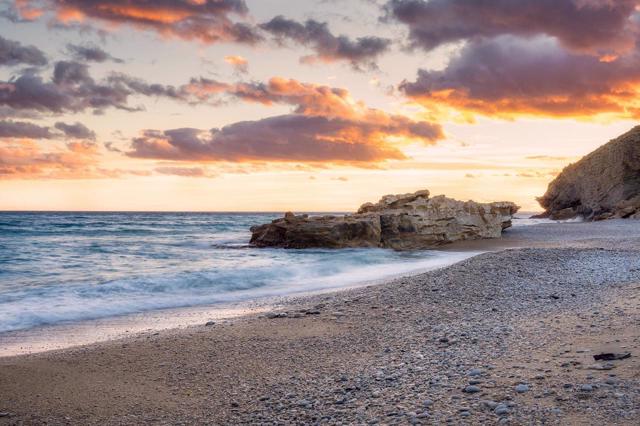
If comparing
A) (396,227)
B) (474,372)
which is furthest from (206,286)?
(396,227)

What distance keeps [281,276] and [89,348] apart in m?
10.3

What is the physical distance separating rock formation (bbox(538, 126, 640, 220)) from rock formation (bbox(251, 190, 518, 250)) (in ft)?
64.5

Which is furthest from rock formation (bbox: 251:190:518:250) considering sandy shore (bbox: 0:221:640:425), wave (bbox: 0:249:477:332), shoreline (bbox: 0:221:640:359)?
sandy shore (bbox: 0:221:640:425)

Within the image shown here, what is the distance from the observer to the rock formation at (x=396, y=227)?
2566cm

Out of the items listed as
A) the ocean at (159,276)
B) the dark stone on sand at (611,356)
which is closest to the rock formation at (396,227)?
the ocean at (159,276)

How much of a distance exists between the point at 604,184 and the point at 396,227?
1293 inches

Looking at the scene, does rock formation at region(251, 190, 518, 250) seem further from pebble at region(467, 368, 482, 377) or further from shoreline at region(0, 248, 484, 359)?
pebble at region(467, 368, 482, 377)

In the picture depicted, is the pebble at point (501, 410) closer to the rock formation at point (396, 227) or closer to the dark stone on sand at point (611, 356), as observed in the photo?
the dark stone on sand at point (611, 356)

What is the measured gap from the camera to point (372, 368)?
565 cm

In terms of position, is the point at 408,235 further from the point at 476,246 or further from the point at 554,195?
the point at 554,195

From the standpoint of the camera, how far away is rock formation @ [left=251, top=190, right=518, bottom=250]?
84.2ft

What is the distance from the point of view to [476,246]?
2550 centimetres

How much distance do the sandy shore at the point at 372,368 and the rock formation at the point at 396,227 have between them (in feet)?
52.0

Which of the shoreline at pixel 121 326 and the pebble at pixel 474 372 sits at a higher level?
the pebble at pixel 474 372
